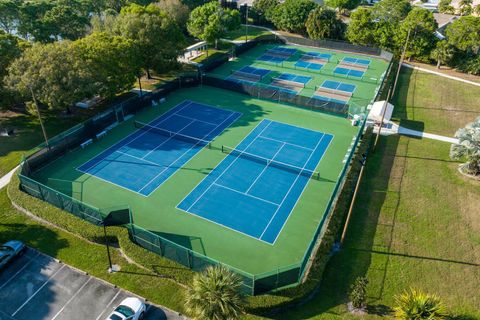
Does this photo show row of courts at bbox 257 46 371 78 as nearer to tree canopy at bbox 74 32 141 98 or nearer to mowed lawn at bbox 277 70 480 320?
mowed lawn at bbox 277 70 480 320

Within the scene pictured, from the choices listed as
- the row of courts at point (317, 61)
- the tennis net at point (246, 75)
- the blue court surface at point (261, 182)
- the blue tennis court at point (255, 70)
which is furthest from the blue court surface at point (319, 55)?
the blue court surface at point (261, 182)

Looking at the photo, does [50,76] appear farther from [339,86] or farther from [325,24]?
[325,24]

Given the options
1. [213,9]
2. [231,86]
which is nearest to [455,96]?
[231,86]

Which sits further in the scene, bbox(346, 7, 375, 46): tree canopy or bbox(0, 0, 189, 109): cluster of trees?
bbox(346, 7, 375, 46): tree canopy

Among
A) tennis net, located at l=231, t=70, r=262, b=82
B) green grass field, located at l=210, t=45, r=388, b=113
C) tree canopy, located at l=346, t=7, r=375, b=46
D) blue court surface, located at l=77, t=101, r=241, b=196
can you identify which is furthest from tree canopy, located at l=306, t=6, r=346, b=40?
blue court surface, located at l=77, t=101, r=241, b=196

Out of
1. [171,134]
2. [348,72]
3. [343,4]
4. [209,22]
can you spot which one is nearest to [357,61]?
[348,72]

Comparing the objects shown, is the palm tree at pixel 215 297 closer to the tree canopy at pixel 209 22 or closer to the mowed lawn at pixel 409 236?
the mowed lawn at pixel 409 236

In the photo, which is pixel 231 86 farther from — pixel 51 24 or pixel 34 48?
pixel 51 24
